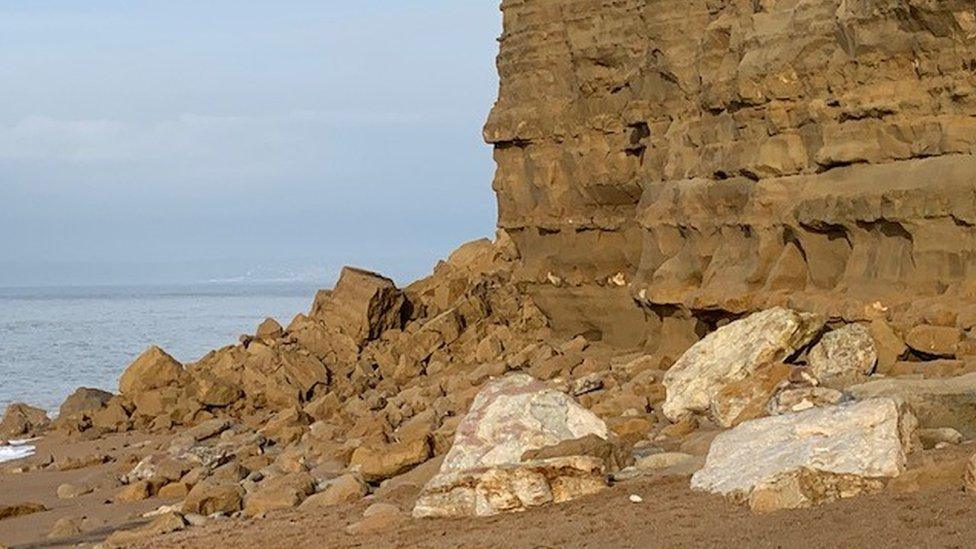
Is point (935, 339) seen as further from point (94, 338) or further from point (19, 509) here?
point (94, 338)

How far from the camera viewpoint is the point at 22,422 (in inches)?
1226

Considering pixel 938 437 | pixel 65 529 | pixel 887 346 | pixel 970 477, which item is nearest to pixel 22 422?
pixel 65 529

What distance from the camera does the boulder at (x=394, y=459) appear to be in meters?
17.2

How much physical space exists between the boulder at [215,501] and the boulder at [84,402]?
534 inches

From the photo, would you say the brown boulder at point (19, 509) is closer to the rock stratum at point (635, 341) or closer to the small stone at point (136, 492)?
the rock stratum at point (635, 341)

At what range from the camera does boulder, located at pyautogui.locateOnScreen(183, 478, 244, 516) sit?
56.2 ft

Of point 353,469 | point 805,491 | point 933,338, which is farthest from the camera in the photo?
point 353,469

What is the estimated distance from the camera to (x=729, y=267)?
21.2 meters

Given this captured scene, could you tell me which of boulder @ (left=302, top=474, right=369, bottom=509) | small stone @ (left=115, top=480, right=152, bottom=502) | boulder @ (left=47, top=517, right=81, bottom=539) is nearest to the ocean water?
small stone @ (left=115, top=480, right=152, bottom=502)

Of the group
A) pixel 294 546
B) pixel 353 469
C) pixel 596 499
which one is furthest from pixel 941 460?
pixel 353 469

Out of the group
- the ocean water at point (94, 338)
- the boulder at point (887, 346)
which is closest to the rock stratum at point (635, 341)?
the boulder at point (887, 346)

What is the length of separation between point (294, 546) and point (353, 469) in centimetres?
454

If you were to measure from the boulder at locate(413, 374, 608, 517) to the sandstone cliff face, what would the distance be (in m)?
4.31

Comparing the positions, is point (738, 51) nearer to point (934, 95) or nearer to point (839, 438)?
point (934, 95)
